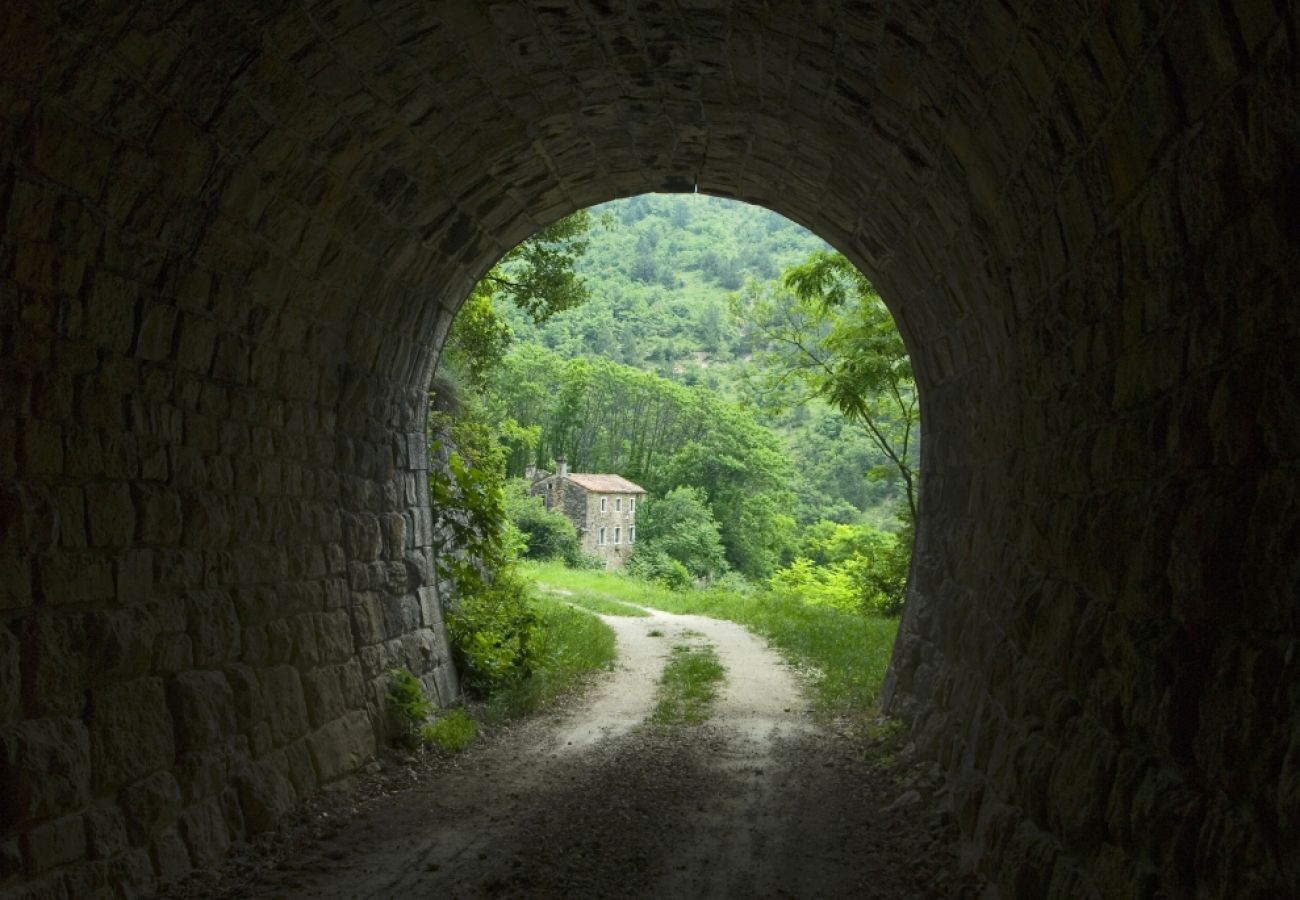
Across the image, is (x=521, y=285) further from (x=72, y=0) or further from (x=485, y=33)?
(x=72, y=0)

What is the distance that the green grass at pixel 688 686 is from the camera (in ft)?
37.9

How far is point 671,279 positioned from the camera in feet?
367

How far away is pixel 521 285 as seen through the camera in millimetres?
15969

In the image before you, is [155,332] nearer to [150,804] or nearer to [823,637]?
[150,804]

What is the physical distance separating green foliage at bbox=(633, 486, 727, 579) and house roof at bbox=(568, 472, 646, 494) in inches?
62.9

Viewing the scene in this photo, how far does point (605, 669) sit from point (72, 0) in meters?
11.9

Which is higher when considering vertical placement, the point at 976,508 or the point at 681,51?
the point at 681,51

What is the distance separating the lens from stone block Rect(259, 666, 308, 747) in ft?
23.9

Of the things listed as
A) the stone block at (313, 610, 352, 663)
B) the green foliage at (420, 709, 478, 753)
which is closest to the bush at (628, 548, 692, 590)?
the green foliage at (420, 709, 478, 753)

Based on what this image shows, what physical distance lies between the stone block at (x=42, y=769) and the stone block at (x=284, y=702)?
6.63 ft

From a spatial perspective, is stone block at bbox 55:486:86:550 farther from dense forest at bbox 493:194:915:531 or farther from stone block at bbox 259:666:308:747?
dense forest at bbox 493:194:915:531

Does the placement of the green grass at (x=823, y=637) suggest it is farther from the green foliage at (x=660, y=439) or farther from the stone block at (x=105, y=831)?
the green foliage at (x=660, y=439)

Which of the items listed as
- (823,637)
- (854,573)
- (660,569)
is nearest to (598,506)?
(660,569)

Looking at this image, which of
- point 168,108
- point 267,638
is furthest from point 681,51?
point 267,638
